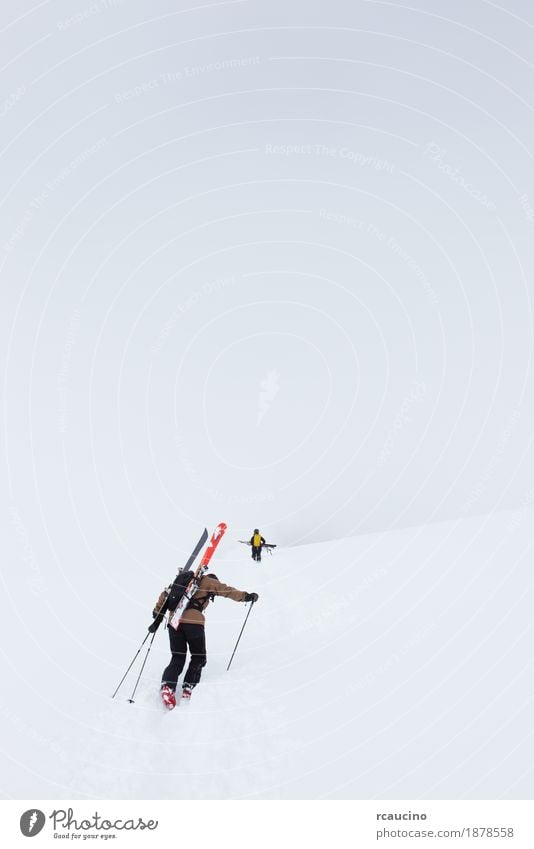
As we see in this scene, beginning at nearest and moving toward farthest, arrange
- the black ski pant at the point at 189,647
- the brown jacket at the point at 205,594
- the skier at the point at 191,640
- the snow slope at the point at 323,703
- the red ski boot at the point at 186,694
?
the snow slope at the point at 323,703
the red ski boot at the point at 186,694
the skier at the point at 191,640
the black ski pant at the point at 189,647
the brown jacket at the point at 205,594

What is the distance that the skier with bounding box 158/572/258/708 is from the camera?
6.76 m

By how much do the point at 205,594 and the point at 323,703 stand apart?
2.63 metres

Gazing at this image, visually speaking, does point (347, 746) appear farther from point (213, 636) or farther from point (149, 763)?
point (213, 636)

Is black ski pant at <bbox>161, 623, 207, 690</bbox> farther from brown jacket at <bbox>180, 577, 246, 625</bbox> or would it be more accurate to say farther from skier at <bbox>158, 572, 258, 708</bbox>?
brown jacket at <bbox>180, 577, 246, 625</bbox>

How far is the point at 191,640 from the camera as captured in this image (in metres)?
7.28

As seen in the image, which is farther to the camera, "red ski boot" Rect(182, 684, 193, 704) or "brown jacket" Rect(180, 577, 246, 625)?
"brown jacket" Rect(180, 577, 246, 625)

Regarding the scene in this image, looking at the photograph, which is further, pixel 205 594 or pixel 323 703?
pixel 205 594

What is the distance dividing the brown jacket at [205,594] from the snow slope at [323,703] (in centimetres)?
97

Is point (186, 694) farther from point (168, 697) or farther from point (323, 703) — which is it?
point (323, 703)

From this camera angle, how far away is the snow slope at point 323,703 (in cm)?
418

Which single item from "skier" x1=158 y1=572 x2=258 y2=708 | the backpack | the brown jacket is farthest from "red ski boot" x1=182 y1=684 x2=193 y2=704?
the backpack

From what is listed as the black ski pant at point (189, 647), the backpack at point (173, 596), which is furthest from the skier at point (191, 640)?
the backpack at point (173, 596)

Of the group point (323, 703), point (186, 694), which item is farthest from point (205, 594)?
point (323, 703)

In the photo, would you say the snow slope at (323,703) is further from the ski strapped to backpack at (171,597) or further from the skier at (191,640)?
the ski strapped to backpack at (171,597)
